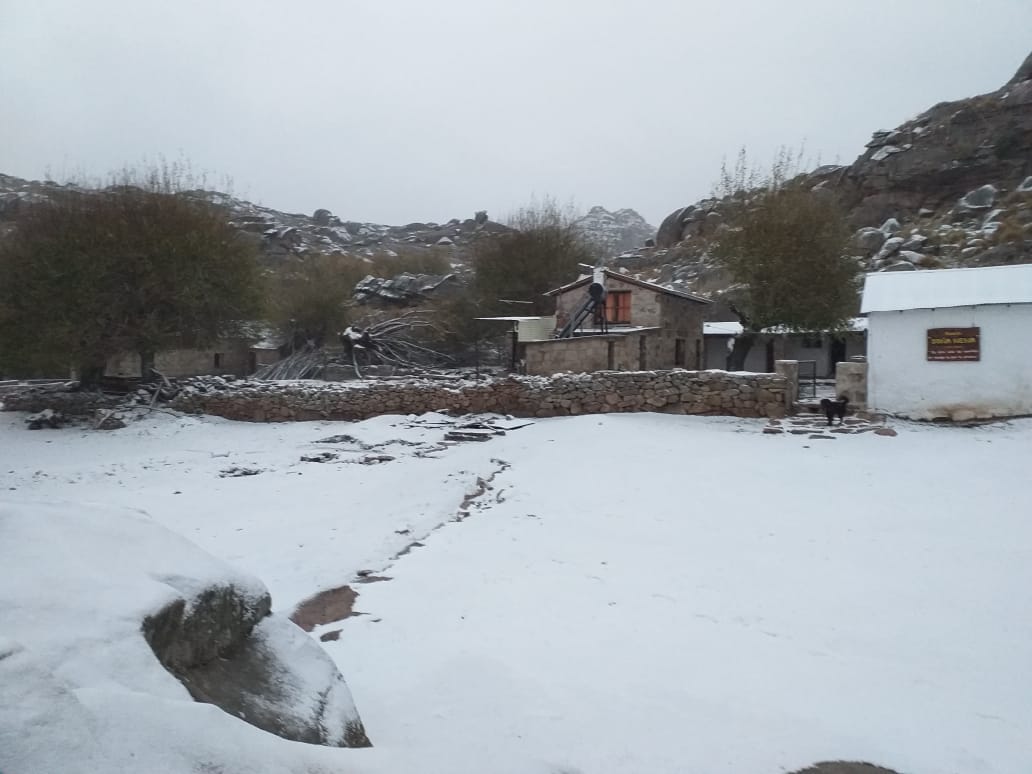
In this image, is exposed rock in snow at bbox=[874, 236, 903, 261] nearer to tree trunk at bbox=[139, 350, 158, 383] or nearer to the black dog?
the black dog

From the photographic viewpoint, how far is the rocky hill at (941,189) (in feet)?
110

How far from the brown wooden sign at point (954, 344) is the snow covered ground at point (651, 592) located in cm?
179

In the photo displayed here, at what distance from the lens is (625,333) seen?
21.3 metres

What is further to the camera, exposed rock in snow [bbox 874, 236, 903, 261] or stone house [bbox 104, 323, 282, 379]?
exposed rock in snow [bbox 874, 236, 903, 261]

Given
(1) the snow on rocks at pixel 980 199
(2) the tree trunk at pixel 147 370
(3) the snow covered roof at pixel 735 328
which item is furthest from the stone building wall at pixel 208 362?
(1) the snow on rocks at pixel 980 199

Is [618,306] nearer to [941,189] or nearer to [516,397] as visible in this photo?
[516,397]

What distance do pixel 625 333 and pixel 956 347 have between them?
9590 mm

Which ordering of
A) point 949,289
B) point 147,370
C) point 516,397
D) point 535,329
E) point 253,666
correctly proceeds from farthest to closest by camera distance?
point 535,329, point 147,370, point 516,397, point 949,289, point 253,666

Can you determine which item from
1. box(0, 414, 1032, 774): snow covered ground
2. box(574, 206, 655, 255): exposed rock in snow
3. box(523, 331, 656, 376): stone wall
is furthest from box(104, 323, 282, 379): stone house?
box(574, 206, 655, 255): exposed rock in snow

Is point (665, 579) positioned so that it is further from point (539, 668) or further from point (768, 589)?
point (539, 668)

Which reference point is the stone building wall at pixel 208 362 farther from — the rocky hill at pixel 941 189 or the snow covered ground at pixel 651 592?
the rocky hill at pixel 941 189

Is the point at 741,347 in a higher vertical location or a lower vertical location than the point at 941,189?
lower

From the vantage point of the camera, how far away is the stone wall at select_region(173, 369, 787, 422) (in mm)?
15875

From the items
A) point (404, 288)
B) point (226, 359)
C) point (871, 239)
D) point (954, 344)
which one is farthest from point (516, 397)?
point (871, 239)
